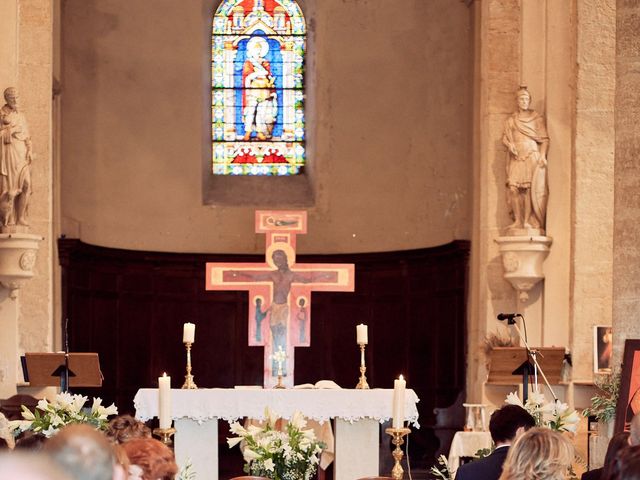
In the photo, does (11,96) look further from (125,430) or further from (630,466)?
(630,466)

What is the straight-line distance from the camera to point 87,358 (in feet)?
35.6

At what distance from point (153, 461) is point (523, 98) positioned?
956 cm

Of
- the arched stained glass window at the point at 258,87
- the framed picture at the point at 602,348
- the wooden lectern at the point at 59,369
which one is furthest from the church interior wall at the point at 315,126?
the wooden lectern at the point at 59,369

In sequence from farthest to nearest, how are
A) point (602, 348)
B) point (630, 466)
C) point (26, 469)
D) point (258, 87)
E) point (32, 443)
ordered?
point (258, 87)
point (602, 348)
point (32, 443)
point (630, 466)
point (26, 469)

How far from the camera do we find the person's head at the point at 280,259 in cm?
1154

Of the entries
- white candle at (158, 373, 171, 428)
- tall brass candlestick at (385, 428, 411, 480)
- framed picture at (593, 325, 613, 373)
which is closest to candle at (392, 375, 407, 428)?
tall brass candlestick at (385, 428, 411, 480)

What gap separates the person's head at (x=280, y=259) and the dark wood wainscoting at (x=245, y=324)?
4473mm

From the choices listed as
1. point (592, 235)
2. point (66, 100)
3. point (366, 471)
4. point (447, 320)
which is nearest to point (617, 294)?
point (366, 471)

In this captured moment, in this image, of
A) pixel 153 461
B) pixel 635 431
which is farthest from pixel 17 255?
pixel 635 431

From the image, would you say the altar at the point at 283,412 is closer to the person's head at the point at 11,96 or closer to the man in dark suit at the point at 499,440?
the person's head at the point at 11,96

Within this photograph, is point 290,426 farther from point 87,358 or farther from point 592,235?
point 592,235

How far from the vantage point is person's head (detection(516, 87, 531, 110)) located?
42.9 feet

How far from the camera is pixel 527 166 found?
42.8ft

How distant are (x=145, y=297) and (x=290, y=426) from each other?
34.4ft
